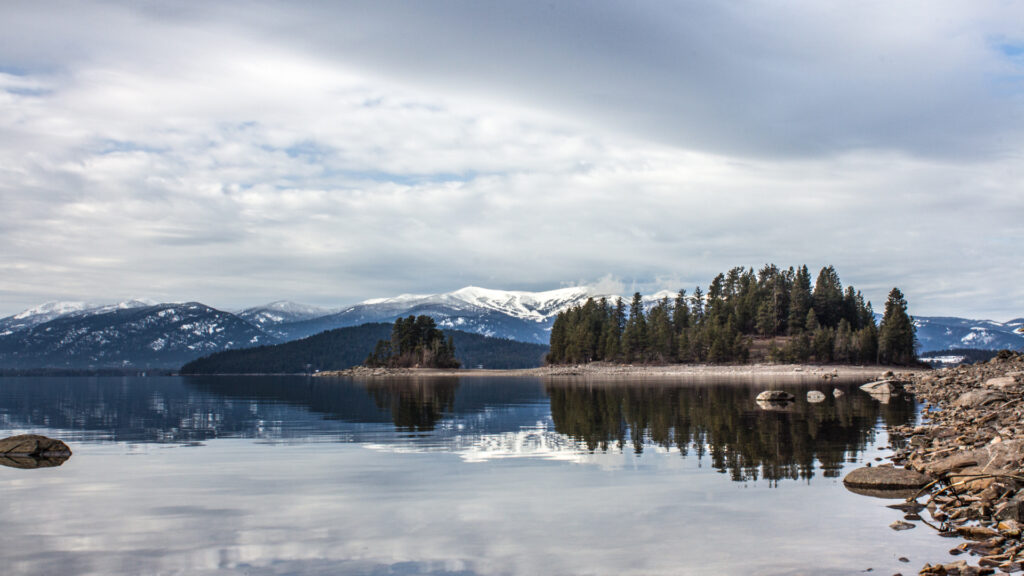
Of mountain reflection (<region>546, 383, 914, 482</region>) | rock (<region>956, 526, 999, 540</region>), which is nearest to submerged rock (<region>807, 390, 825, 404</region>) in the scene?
mountain reflection (<region>546, 383, 914, 482</region>)

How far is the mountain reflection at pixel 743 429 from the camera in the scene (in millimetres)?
28734

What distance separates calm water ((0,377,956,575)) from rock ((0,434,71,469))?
0.84 m

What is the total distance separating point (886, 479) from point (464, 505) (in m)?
12.8

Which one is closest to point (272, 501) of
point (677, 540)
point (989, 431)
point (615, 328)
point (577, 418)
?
point (677, 540)

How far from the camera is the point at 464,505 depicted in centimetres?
2075

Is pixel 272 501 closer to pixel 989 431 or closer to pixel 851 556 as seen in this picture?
pixel 851 556

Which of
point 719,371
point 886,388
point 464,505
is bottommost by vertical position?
point 719,371

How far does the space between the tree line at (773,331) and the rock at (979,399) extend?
120319mm

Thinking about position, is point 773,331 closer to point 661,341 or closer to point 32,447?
point 661,341

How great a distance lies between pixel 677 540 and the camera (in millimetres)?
16672

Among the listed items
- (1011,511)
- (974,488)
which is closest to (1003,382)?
(974,488)

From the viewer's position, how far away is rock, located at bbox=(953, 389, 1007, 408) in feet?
137

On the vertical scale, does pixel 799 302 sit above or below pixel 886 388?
above

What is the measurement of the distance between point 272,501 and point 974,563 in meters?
17.6
